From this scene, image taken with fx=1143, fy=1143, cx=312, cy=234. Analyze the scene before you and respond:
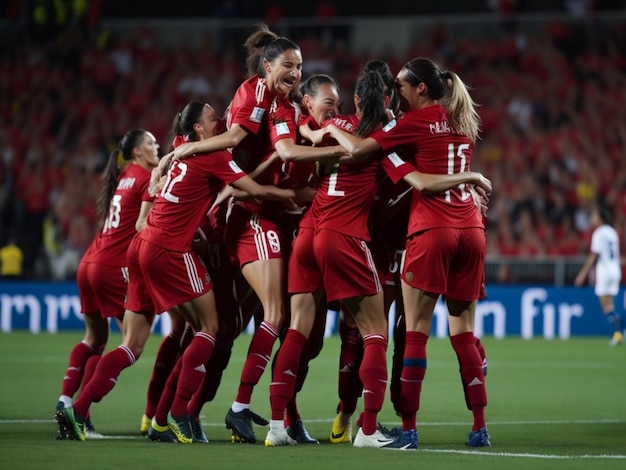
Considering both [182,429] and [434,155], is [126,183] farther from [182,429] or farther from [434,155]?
[434,155]

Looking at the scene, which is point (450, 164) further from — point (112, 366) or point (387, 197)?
point (112, 366)

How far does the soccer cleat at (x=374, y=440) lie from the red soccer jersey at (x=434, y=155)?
1347 millimetres

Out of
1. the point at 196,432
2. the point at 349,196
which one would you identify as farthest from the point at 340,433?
the point at 349,196

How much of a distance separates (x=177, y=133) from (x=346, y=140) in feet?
5.11

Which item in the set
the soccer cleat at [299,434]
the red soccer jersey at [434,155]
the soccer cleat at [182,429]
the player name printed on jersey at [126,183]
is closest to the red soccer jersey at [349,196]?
the red soccer jersey at [434,155]

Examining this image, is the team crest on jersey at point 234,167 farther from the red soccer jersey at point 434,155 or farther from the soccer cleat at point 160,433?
the soccer cleat at point 160,433

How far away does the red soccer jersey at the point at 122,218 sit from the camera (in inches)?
349

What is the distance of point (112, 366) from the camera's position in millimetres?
7918

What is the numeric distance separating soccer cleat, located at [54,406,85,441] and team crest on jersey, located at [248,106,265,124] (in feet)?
7.64

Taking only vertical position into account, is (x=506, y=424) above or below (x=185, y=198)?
below

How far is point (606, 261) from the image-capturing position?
18.1 metres

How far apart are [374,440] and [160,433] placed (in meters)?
1.55

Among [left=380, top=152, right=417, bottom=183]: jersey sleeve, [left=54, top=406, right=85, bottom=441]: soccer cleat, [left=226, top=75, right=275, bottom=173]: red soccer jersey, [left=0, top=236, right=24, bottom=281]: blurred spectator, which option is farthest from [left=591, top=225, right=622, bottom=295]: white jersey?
[left=54, top=406, right=85, bottom=441]: soccer cleat

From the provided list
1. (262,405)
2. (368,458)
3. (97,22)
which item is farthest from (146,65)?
(368,458)
